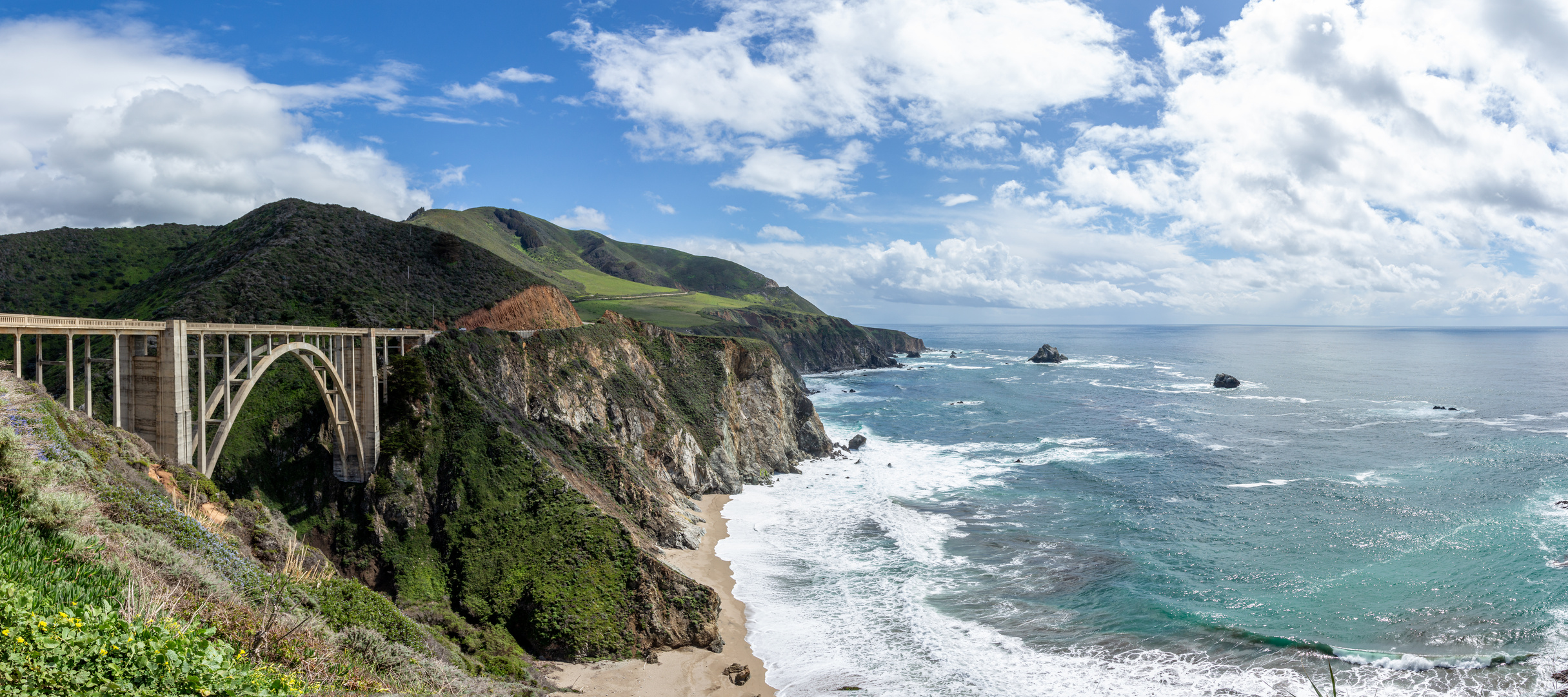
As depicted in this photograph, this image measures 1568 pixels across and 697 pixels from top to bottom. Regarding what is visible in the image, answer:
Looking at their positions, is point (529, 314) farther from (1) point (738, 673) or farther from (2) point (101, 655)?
(2) point (101, 655)

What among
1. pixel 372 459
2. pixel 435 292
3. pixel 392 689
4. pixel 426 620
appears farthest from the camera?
pixel 435 292

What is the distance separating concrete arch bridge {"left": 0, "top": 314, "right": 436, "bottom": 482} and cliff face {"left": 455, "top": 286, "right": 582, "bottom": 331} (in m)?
11.5

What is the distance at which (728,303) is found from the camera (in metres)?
154

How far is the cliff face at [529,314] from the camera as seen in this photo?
49969 millimetres

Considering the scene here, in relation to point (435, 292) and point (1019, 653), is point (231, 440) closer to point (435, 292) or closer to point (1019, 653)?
point (435, 292)

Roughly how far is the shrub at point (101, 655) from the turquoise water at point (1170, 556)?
20823 millimetres

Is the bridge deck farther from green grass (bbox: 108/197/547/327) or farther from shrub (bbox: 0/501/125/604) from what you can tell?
Answer: green grass (bbox: 108/197/547/327)

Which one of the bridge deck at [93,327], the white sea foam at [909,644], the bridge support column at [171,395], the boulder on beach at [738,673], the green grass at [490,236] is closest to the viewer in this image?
the bridge deck at [93,327]

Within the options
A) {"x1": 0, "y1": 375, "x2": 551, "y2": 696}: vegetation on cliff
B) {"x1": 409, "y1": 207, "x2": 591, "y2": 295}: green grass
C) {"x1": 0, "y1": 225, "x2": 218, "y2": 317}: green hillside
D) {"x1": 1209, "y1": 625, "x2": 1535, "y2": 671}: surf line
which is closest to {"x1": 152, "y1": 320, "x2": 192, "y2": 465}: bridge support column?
{"x1": 0, "y1": 375, "x2": 551, "y2": 696}: vegetation on cliff

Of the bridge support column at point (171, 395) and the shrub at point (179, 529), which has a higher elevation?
the bridge support column at point (171, 395)

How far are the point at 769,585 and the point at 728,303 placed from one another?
122 meters

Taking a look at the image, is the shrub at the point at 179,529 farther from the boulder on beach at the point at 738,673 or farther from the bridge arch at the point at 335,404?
the boulder on beach at the point at 738,673

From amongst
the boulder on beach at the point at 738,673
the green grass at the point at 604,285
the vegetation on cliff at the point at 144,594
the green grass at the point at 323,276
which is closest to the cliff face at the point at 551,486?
the boulder on beach at the point at 738,673

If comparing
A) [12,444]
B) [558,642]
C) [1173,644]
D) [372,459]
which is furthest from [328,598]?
[1173,644]
